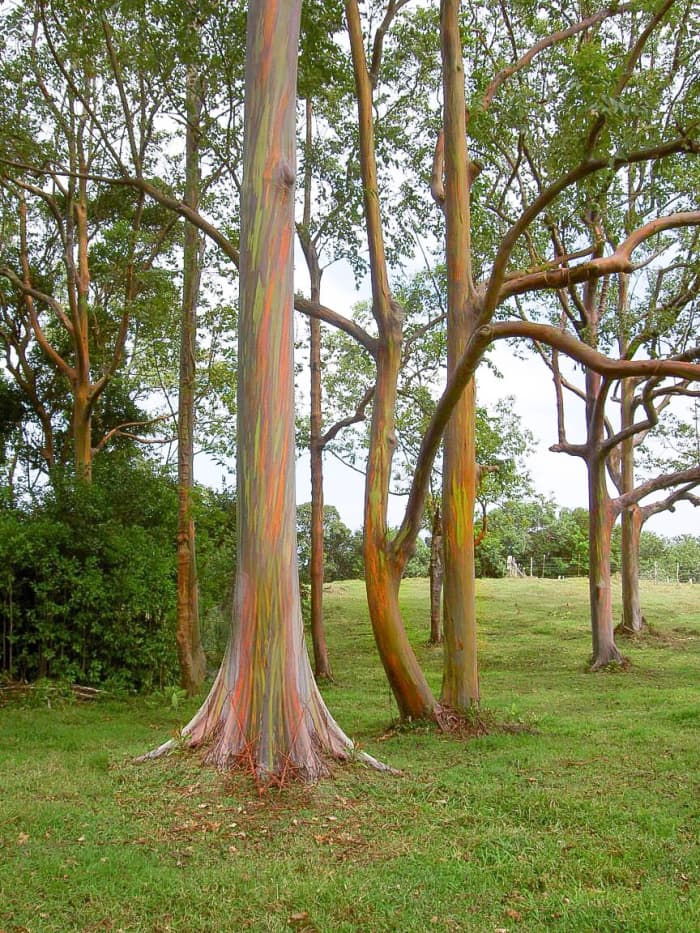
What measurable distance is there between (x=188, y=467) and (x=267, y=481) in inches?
149

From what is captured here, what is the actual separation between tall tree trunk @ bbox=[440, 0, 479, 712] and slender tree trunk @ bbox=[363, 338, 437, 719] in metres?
0.38

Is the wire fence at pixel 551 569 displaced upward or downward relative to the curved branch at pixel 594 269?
downward

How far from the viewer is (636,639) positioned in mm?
16781

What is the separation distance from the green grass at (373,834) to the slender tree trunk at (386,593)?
35 cm

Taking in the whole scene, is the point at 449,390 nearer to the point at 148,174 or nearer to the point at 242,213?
the point at 242,213

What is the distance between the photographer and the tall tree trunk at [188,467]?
9484 millimetres

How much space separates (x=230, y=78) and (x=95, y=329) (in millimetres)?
8288

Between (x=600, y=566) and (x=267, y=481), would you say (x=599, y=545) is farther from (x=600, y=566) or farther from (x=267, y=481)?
(x=267, y=481)

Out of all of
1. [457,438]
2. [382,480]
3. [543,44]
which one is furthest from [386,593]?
[543,44]

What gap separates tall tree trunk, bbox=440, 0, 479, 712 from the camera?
814 cm

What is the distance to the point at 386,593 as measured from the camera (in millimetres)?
7973

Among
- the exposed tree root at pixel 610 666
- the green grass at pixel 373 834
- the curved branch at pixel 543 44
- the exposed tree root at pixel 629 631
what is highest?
the curved branch at pixel 543 44

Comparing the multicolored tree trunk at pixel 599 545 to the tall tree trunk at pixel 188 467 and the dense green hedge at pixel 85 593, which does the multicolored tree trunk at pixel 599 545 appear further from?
the tall tree trunk at pixel 188 467

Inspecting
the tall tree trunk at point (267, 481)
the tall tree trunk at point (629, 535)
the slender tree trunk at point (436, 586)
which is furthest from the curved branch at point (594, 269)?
the slender tree trunk at point (436, 586)
